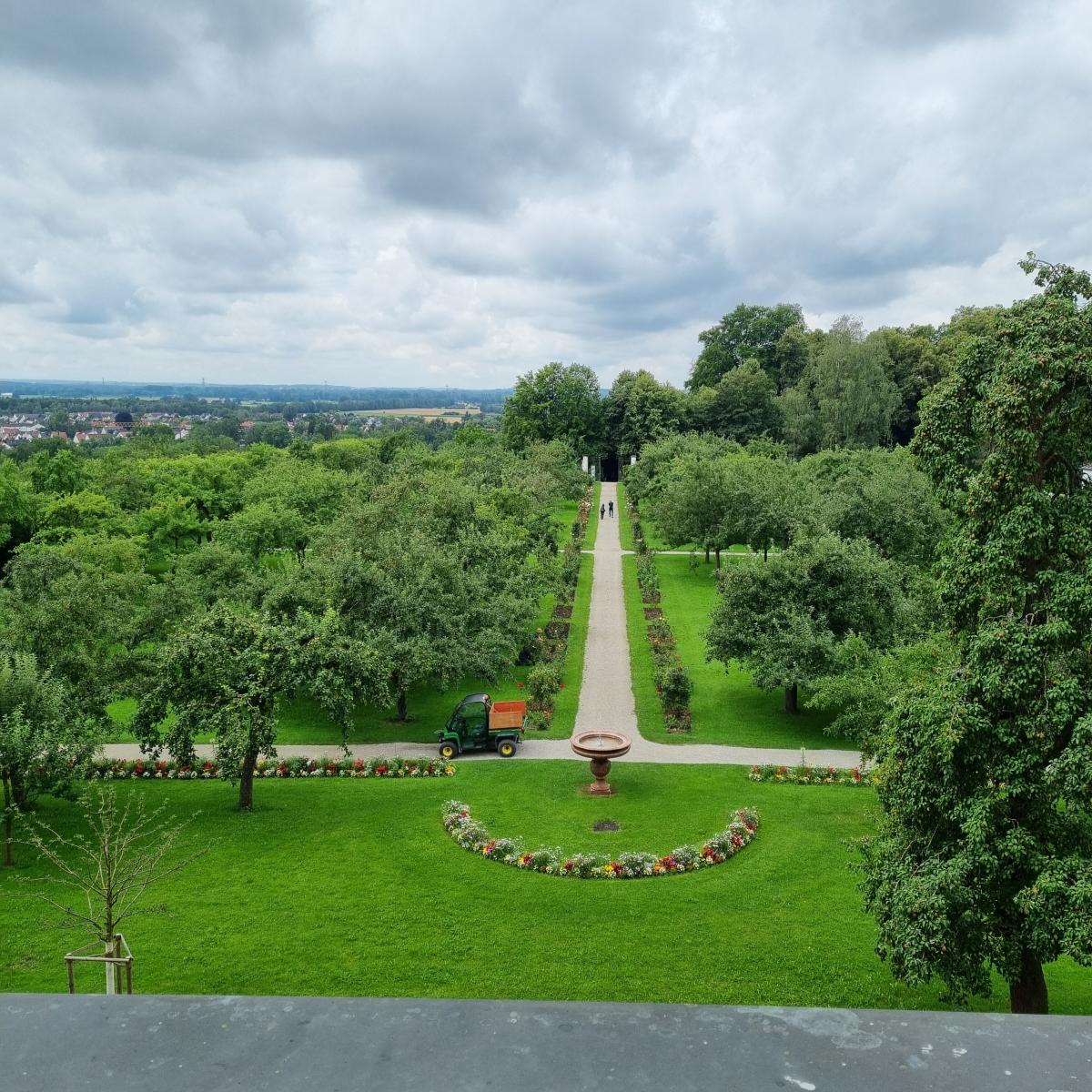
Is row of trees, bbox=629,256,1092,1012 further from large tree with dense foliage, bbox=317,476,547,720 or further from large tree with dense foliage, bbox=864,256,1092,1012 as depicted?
large tree with dense foliage, bbox=317,476,547,720

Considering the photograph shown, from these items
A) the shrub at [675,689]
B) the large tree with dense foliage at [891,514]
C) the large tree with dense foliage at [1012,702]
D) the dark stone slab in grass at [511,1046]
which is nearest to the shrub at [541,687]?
the shrub at [675,689]

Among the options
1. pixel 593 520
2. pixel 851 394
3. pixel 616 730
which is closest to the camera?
pixel 616 730

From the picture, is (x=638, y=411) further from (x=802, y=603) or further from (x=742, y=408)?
(x=802, y=603)

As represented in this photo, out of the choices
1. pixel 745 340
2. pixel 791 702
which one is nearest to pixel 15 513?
pixel 791 702

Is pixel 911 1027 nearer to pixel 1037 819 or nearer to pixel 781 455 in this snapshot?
pixel 1037 819

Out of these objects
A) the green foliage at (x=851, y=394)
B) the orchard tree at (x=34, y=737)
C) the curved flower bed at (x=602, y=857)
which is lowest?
the curved flower bed at (x=602, y=857)

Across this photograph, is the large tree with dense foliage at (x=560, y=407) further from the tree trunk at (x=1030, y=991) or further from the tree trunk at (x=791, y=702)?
the tree trunk at (x=1030, y=991)
